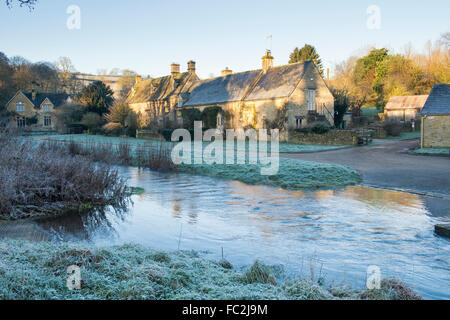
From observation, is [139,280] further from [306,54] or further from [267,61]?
[306,54]

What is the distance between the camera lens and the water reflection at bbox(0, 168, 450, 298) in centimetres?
633

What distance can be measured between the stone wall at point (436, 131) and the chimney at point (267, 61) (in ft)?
53.9

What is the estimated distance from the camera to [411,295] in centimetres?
459

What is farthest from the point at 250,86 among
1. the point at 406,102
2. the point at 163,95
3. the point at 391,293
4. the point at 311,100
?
the point at 391,293

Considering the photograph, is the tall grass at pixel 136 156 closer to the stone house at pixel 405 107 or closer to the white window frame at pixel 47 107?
the stone house at pixel 405 107

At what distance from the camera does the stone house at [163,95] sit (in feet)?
149

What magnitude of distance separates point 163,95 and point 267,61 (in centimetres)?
1538

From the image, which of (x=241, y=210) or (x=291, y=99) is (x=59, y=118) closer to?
(x=291, y=99)

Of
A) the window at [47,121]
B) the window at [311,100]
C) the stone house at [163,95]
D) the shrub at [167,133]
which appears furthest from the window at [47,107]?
the window at [311,100]

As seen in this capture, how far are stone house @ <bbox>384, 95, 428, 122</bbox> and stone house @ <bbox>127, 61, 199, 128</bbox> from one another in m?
25.3

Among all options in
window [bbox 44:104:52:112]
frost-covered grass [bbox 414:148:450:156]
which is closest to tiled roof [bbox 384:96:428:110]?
frost-covered grass [bbox 414:148:450:156]

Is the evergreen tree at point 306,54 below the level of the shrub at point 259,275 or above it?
above
